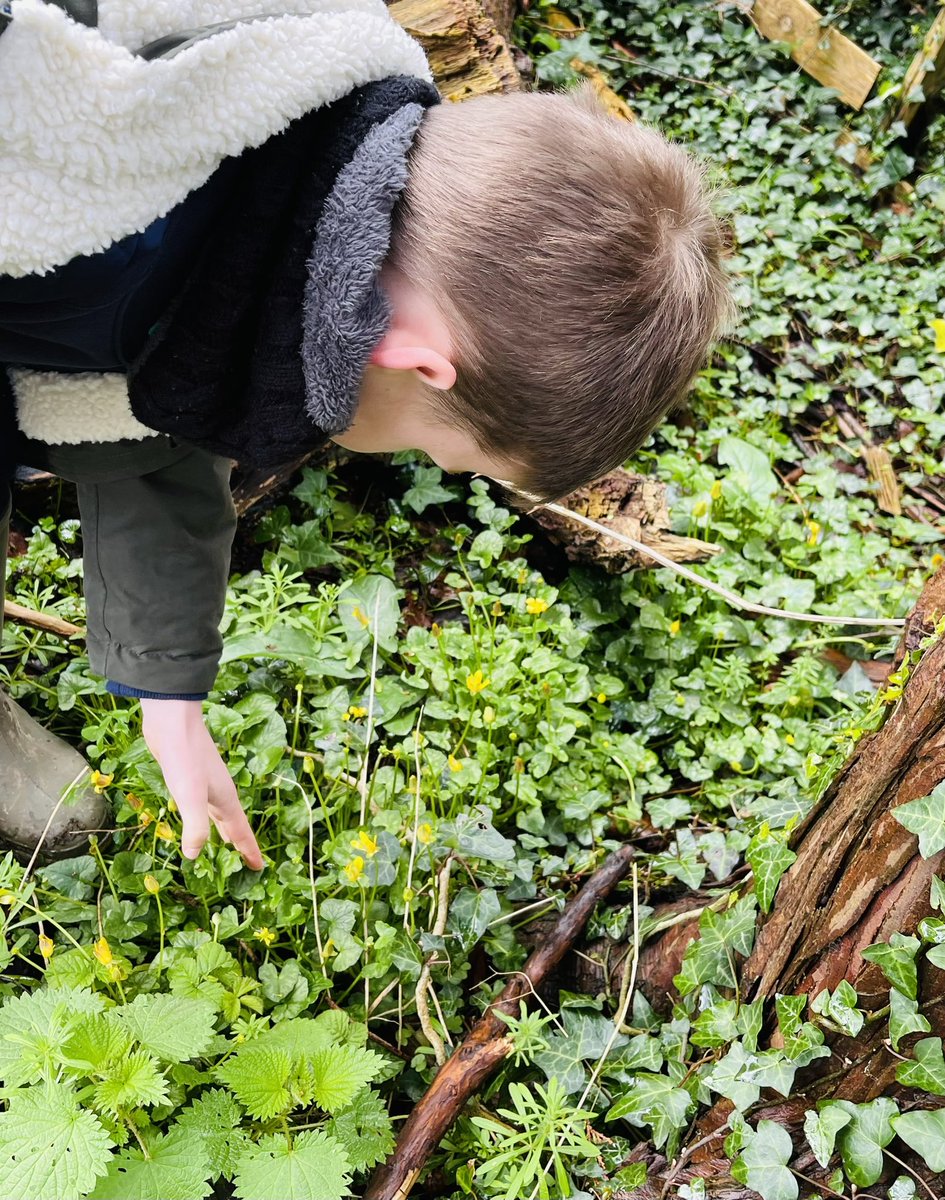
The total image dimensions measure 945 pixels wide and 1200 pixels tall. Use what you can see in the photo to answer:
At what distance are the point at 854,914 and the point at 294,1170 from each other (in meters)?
0.75

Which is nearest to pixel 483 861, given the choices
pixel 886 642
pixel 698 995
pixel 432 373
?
pixel 698 995

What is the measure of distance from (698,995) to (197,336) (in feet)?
3.69

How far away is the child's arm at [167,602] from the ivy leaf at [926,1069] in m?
0.95

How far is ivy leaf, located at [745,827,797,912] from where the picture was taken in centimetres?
126

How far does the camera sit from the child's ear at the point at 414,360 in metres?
1.02

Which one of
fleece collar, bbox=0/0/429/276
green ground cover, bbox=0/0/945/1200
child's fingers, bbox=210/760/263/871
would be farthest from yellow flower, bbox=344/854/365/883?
fleece collar, bbox=0/0/429/276

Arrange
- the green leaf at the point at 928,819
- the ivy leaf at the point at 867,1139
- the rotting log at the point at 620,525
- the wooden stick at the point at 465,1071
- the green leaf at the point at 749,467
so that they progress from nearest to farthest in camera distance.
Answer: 1. the green leaf at the point at 928,819
2. the ivy leaf at the point at 867,1139
3. the wooden stick at the point at 465,1071
4. the rotting log at the point at 620,525
5. the green leaf at the point at 749,467

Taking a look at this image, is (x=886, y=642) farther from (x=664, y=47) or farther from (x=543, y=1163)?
(x=664, y=47)

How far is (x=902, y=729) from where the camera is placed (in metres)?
1.04

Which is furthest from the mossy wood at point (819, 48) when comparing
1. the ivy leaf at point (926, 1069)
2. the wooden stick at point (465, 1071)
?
the ivy leaf at point (926, 1069)

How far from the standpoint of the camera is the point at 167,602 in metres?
1.44

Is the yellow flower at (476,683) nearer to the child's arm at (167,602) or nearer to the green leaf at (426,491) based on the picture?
the child's arm at (167,602)

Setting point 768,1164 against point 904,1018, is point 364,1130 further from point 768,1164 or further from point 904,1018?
point 904,1018

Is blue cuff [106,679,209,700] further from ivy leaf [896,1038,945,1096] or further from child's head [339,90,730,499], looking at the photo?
ivy leaf [896,1038,945,1096]
